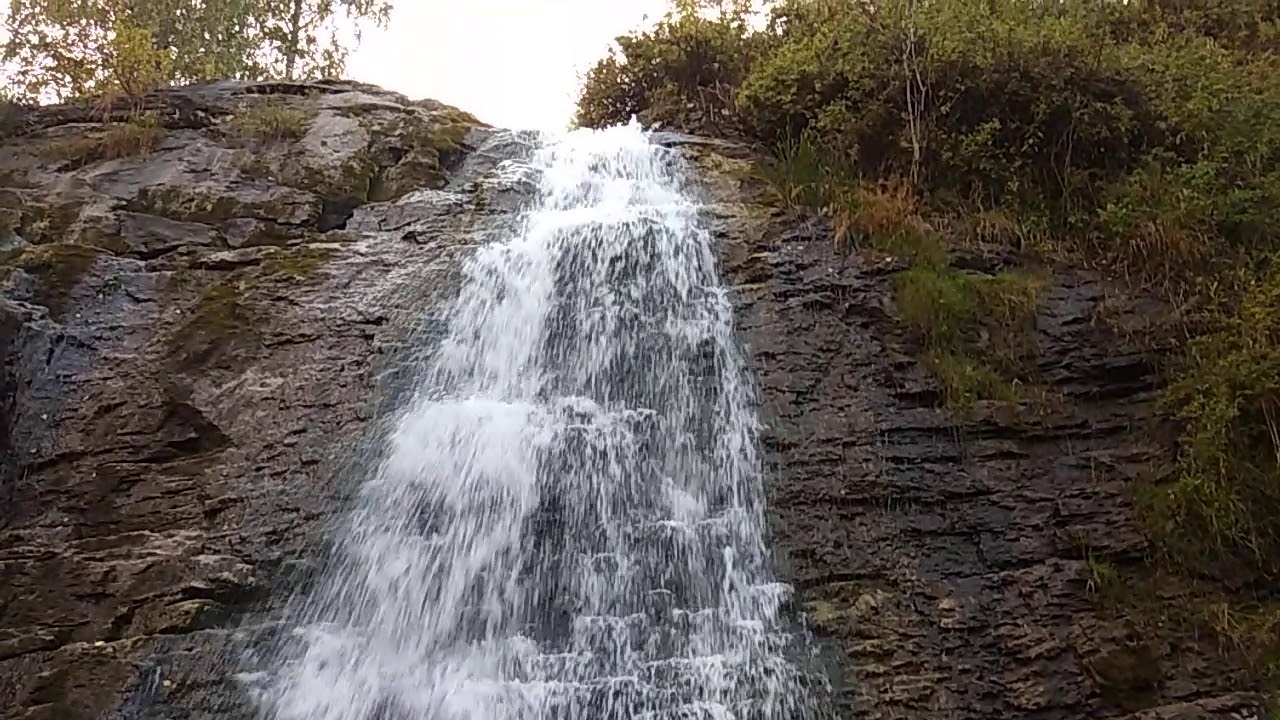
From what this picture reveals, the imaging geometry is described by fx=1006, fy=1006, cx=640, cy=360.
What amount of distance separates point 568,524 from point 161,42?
33.6 feet

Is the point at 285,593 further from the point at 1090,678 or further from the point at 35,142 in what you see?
the point at 35,142

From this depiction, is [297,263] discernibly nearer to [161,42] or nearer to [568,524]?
[568,524]

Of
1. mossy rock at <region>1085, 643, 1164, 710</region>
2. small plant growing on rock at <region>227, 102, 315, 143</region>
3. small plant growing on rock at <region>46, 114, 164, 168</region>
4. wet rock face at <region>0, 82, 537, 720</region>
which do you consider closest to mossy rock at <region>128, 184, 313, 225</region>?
wet rock face at <region>0, 82, 537, 720</region>

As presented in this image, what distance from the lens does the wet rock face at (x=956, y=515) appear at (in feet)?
15.3

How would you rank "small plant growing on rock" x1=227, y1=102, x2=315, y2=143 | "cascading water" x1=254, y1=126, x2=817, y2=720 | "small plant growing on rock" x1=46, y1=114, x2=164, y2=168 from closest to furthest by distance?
"cascading water" x1=254, y1=126, x2=817, y2=720 < "small plant growing on rock" x1=46, y1=114, x2=164, y2=168 < "small plant growing on rock" x1=227, y1=102, x2=315, y2=143

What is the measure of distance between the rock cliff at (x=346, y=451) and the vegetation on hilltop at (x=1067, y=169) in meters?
0.30

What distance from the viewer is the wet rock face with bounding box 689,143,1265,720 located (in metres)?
4.66

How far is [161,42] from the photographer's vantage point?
41.3 feet

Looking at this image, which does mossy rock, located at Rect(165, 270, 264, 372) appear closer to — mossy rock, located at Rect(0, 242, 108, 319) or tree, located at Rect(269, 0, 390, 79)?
mossy rock, located at Rect(0, 242, 108, 319)

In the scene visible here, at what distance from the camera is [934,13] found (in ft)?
27.9

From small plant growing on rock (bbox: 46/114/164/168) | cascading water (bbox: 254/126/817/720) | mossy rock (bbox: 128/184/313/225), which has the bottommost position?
cascading water (bbox: 254/126/817/720)

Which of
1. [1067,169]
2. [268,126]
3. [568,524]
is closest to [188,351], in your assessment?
[568,524]

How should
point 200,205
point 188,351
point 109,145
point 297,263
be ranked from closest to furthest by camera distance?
point 188,351, point 297,263, point 200,205, point 109,145

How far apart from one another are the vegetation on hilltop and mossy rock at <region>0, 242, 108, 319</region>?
204 inches
